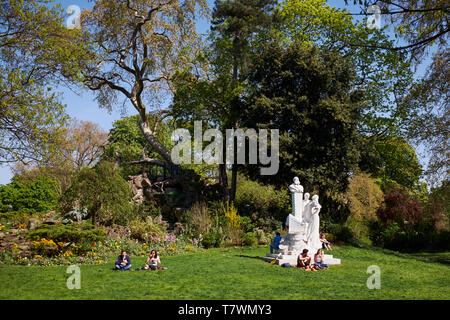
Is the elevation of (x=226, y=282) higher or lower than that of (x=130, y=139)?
lower

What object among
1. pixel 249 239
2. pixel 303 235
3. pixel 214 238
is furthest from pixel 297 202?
pixel 214 238

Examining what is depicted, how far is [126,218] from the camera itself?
58.1 feet

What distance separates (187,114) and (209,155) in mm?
4022

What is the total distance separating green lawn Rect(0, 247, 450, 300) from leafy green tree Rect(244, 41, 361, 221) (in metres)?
6.99

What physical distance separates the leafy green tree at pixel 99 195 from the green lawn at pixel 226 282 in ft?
17.3

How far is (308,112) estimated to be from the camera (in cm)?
1947

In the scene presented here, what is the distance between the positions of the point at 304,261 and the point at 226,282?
3.34 metres

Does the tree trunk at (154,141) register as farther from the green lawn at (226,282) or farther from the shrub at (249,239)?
the green lawn at (226,282)

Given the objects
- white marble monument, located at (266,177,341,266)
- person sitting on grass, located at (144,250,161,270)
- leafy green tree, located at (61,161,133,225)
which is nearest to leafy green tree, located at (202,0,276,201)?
leafy green tree, located at (61,161,133,225)

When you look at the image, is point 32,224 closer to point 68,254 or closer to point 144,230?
point 68,254

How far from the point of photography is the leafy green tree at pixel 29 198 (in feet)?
74.2

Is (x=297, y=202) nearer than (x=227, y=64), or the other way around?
(x=297, y=202)

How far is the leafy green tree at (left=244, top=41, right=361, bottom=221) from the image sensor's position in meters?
18.9

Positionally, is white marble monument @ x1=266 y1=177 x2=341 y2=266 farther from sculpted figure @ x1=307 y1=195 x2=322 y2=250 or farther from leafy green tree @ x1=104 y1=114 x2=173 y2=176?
leafy green tree @ x1=104 y1=114 x2=173 y2=176
